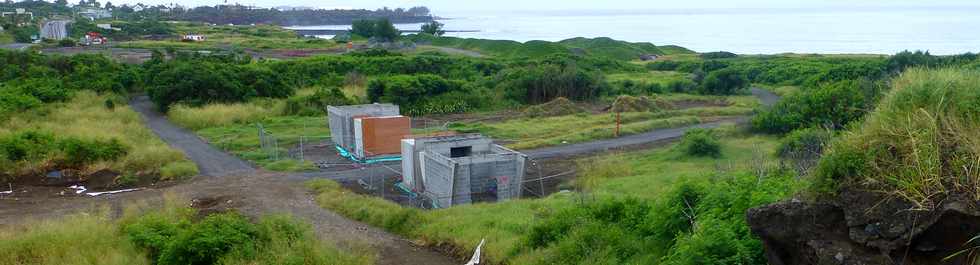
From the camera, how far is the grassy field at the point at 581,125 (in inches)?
1226

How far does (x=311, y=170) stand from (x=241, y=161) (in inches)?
132

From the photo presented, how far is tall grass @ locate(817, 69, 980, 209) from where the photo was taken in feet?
20.3

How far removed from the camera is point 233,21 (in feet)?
609

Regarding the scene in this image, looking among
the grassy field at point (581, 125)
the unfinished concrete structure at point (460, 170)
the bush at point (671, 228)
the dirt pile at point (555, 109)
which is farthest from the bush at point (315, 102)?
the bush at point (671, 228)

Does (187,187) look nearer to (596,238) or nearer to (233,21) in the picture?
(596,238)

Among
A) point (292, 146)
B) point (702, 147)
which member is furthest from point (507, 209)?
point (292, 146)

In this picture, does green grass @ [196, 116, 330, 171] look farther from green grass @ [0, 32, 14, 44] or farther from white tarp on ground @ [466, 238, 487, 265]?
green grass @ [0, 32, 14, 44]

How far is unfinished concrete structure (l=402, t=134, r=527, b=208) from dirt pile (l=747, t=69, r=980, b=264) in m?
12.5

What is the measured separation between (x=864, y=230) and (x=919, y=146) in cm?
92

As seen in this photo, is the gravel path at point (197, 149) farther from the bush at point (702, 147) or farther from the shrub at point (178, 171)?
the bush at point (702, 147)

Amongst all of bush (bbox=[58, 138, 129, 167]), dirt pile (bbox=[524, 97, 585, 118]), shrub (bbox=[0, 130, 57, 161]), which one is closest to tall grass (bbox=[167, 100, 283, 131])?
bush (bbox=[58, 138, 129, 167])

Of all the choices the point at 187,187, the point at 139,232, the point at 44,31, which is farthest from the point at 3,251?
the point at 44,31

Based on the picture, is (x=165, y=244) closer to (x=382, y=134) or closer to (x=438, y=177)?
(x=438, y=177)

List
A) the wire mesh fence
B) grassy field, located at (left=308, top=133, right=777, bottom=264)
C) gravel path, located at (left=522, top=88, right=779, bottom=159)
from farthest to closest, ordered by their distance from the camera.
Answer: gravel path, located at (left=522, top=88, right=779, bottom=159) → the wire mesh fence → grassy field, located at (left=308, top=133, right=777, bottom=264)
